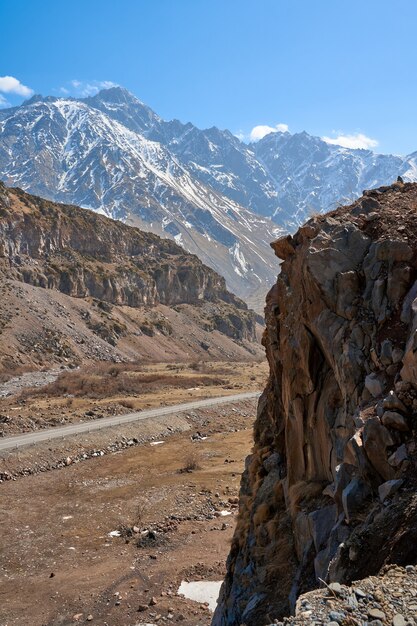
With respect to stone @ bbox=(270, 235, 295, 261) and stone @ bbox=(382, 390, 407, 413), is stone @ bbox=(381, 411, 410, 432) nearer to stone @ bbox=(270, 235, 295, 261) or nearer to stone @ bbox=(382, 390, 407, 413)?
stone @ bbox=(382, 390, 407, 413)

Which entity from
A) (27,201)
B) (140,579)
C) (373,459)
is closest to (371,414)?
(373,459)

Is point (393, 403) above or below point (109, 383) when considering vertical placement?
above

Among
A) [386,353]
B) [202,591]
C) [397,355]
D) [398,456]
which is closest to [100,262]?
[202,591]

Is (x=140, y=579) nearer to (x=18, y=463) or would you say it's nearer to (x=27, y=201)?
(x=18, y=463)

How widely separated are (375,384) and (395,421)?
60.6 inches

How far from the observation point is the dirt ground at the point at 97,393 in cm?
4781

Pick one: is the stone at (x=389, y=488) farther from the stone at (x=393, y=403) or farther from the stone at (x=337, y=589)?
the stone at (x=337, y=589)

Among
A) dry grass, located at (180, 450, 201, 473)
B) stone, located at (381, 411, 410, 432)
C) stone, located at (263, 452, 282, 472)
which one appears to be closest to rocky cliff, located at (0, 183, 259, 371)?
dry grass, located at (180, 450, 201, 473)

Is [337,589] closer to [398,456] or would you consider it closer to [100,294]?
[398,456]

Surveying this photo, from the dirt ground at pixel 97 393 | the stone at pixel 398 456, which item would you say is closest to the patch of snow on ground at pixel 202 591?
the stone at pixel 398 456

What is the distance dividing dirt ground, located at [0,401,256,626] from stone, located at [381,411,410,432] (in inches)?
443

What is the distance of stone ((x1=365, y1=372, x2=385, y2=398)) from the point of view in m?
11.1

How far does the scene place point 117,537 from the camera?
2583 centimetres

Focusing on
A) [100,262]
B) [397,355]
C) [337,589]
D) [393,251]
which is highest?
[100,262]
